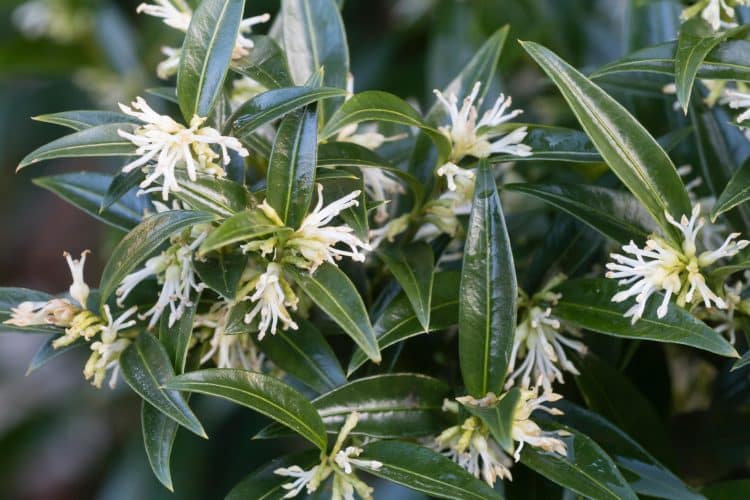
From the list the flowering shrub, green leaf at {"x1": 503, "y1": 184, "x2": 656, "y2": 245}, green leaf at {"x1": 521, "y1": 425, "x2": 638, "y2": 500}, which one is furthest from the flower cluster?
green leaf at {"x1": 503, "y1": 184, "x2": 656, "y2": 245}

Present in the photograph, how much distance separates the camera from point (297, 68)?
2.43ft

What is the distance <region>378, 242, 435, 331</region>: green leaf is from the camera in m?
0.59

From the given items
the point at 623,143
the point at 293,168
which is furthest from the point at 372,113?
the point at 623,143

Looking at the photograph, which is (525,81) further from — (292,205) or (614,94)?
(292,205)

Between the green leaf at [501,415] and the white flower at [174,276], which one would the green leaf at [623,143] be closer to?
the green leaf at [501,415]

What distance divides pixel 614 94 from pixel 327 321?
14.4 inches

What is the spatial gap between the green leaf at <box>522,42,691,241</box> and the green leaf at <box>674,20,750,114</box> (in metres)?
0.04

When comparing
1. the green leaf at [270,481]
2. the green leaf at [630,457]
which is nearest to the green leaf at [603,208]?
the green leaf at [630,457]

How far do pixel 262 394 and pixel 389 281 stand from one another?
183 millimetres

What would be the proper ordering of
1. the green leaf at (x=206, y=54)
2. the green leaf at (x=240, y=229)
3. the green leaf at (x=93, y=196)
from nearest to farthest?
the green leaf at (x=240, y=229)
the green leaf at (x=206, y=54)
the green leaf at (x=93, y=196)

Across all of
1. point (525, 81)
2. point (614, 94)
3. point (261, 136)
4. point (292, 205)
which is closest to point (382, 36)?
point (525, 81)

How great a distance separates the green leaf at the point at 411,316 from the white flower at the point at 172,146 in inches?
5.9

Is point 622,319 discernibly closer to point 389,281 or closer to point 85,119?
point 389,281

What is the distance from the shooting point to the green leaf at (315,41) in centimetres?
73
